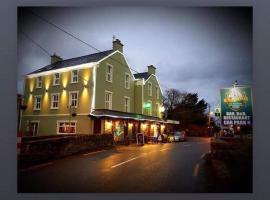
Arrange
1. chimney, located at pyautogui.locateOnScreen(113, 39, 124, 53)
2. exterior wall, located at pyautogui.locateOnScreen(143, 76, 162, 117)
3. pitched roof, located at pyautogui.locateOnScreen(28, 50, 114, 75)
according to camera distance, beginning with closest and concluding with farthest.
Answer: chimney, located at pyautogui.locateOnScreen(113, 39, 124, 53) → pitched roof, located at pyautogui.locateOnScreen(28, 50, 114, 75) → exterior wall, located at pyautogui.locateOnScreen(143, 76, 162, 117)

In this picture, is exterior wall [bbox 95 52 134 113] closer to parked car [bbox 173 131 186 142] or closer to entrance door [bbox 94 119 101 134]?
entrance door [bbox 94 119 101 134]

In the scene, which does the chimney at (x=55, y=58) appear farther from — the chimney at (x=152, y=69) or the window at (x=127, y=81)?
the chimney at (x=152, y=69)

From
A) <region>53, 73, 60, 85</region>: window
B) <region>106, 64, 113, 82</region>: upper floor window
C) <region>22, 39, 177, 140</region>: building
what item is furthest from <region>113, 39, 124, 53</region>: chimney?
<region>53, 73, 60, 85</region>: window

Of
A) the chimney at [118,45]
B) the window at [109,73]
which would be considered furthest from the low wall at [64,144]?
the chimney at [118,45]

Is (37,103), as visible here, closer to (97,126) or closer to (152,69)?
(97,126)

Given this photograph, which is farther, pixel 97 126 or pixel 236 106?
pixel 97 126

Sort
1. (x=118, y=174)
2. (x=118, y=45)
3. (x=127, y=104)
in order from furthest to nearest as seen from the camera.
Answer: (x=127, y=104)
(x=118, y=45)
(x=118, y=174)

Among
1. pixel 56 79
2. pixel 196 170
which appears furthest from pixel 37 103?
pixel 196 170
